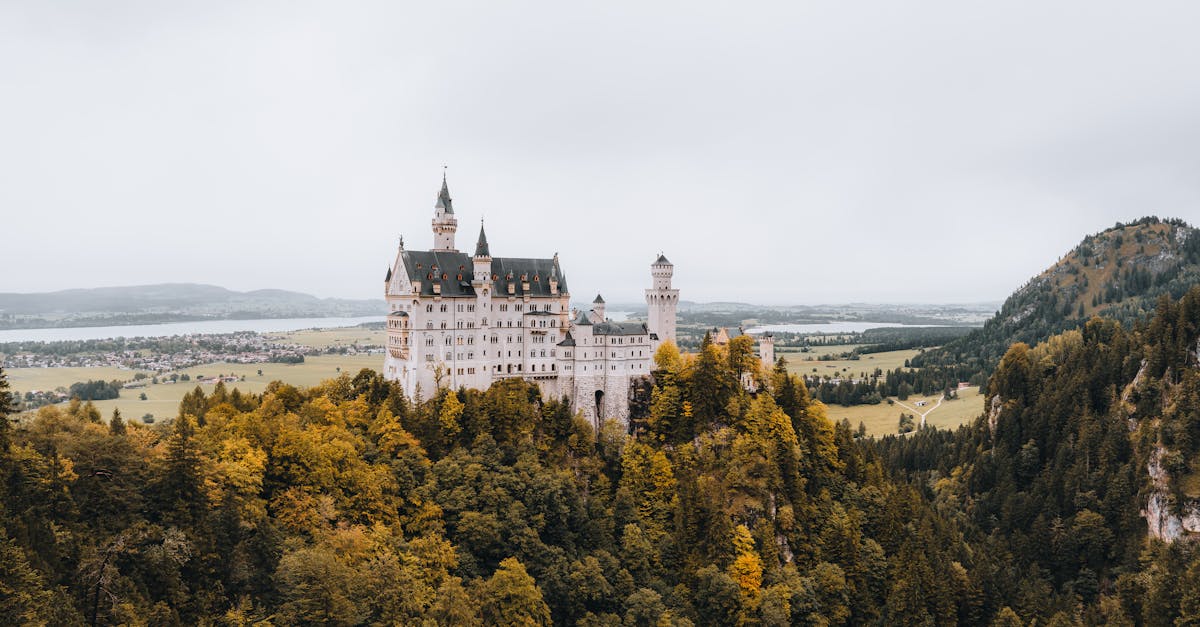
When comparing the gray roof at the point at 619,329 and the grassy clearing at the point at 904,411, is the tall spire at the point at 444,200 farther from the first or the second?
the grassy clearing at the point at 904,411

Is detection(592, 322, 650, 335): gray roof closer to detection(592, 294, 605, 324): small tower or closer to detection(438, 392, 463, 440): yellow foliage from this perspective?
detection(592, 294, 605, 324): small tower

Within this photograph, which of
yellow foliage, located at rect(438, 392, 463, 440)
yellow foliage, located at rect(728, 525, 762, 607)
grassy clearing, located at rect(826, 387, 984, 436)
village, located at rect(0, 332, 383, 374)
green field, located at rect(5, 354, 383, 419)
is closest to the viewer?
yellow foliage, located at rect(728, 525, 762, 607)

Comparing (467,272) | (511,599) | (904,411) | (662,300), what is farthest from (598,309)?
(904,411)

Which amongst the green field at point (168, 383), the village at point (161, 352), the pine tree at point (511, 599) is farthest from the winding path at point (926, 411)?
the pine tree at point (511, 599)

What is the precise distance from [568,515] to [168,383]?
219 feet

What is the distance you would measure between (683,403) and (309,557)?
46540 millimetres

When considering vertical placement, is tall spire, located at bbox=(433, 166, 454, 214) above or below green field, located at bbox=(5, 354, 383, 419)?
above

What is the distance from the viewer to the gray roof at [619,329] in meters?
89.6

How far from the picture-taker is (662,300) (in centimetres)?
9512

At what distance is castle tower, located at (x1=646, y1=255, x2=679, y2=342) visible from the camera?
310 feet

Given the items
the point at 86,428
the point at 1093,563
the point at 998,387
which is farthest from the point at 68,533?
the point at 998,387

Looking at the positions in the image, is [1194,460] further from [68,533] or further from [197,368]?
[197,368]

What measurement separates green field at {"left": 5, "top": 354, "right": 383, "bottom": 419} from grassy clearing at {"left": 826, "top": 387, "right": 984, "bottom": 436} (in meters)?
105

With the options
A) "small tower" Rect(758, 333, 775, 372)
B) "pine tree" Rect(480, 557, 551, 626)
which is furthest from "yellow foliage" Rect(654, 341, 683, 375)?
"pine tree" Rect(480, 557, 551, 626)
